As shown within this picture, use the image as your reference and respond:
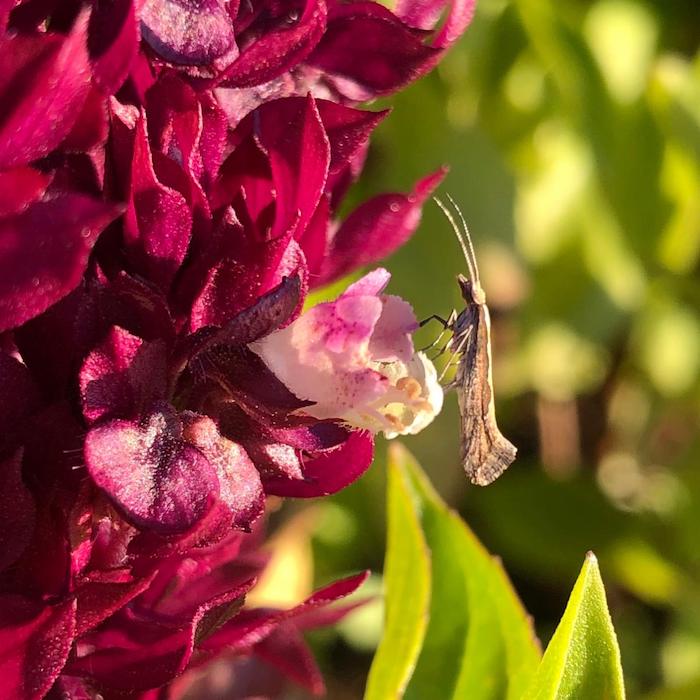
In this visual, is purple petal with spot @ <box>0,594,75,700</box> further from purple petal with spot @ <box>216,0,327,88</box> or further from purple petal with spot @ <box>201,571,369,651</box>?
purple petal with spot @ <box>216,0,327,88</box>

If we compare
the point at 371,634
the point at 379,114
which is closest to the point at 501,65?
the point at 371,634

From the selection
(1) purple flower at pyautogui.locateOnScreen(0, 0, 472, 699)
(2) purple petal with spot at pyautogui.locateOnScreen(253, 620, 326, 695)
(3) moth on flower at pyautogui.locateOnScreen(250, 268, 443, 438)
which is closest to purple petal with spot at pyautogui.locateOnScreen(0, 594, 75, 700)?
(1) purple flower at pyautogui.locateOnScreen(0, 0, 472, 699)

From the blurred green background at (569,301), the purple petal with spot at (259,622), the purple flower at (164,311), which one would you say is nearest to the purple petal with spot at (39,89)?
the purple flower at (164,311)

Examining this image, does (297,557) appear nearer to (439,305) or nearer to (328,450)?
(439,305)

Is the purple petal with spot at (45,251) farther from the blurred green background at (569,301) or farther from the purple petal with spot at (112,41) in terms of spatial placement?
the blurred green background at (569,301)

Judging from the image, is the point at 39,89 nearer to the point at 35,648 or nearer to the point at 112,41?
the point at 112,41

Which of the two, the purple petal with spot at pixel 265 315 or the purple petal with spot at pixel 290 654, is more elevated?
the purple petal with spot at pixel 265 315
